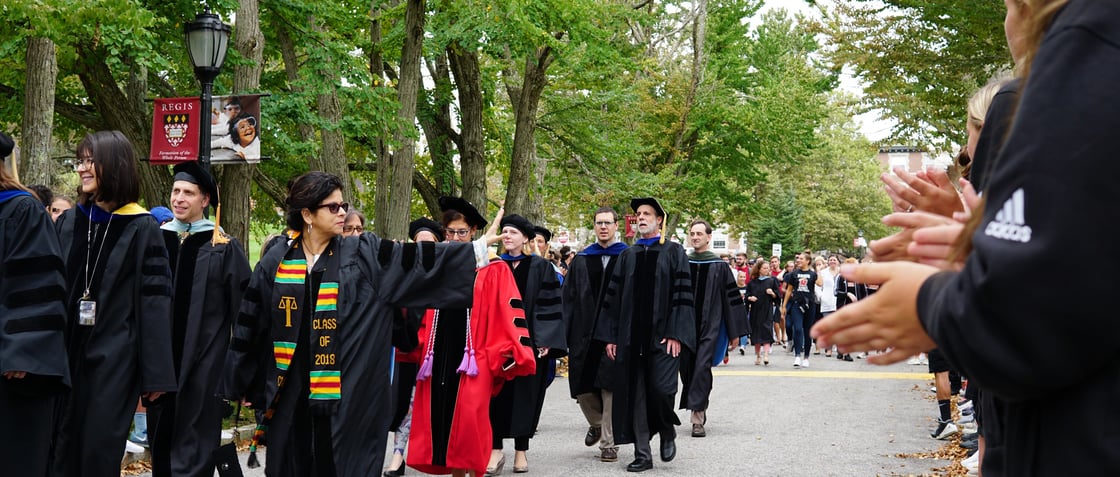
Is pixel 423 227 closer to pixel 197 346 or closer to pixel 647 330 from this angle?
pixel 647 330

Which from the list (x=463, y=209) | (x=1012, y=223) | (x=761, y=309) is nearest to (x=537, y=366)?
(x=463, y=209)

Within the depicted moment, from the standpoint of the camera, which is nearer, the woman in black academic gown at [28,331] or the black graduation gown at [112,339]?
the woman in black academic gown at [28,331]

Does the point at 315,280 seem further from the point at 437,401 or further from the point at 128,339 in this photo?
the point at 437,401

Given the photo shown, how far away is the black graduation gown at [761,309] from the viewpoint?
Result: 21.0 m

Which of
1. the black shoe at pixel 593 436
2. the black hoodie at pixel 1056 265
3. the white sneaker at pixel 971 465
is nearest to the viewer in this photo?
the black hoodie at pixel 1056 265

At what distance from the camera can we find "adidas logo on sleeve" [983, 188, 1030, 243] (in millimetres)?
1372

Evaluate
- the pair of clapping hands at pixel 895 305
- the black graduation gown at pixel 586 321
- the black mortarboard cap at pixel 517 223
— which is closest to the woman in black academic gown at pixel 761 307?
the black graduation gown at pixel 586 321

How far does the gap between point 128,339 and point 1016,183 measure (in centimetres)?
491

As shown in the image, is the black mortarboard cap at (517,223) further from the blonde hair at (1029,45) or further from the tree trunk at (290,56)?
the tree trunk at (290,56)

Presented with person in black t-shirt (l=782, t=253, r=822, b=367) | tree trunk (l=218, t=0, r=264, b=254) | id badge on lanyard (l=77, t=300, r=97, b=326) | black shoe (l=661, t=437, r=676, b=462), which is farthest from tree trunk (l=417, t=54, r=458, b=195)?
id badge on lanyard (l=77, t=300, r=97, b=326)

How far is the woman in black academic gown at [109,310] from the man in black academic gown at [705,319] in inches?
214

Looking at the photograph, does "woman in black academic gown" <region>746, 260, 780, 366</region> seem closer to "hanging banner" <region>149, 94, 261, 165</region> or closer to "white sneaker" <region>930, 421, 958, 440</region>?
"white sneaker" <region>930, 421, 958, 440</region>

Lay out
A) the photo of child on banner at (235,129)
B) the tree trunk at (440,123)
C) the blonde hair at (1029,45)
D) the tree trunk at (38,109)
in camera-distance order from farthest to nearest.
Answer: the tree trunk at (440,123)
the tree trunk at (38,109)
the photo of child on banner at (235,129)
the blonde hair at (1029,45)

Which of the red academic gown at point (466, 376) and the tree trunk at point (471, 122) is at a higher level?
the tree trunk at point (471, 122)
